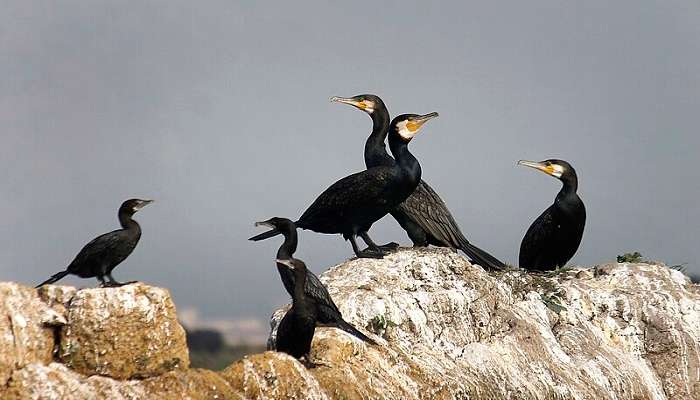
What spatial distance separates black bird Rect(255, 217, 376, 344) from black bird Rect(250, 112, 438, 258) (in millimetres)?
2099

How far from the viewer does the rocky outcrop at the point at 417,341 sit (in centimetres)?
876

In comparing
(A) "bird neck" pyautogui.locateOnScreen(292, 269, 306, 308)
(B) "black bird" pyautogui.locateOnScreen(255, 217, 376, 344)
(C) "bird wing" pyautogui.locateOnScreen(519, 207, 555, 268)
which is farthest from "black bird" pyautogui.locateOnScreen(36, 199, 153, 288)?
(C) "bird wing" pyautogui.locateOnScreen(519, 207, 555, 268)

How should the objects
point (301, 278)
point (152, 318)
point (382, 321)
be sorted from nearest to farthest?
point (152, 318) < point (301, 278) < point (382, 321)

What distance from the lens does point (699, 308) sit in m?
16.1

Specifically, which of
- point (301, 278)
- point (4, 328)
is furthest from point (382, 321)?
point (4, 328)

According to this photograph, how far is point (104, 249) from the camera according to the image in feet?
35.8

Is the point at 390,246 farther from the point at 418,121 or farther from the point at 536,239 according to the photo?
the point at 536,239

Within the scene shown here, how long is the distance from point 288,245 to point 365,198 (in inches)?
92.4

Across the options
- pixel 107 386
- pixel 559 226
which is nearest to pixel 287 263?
pixel 107 386

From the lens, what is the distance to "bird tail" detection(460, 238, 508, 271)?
14516 millimetres

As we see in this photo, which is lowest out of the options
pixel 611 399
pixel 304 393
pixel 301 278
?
pixel 611 399

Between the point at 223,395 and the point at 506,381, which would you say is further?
the point at 506,381

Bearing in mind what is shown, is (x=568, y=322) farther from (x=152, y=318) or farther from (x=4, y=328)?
(x=4, y=328)

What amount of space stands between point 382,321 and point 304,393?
2.07 m
